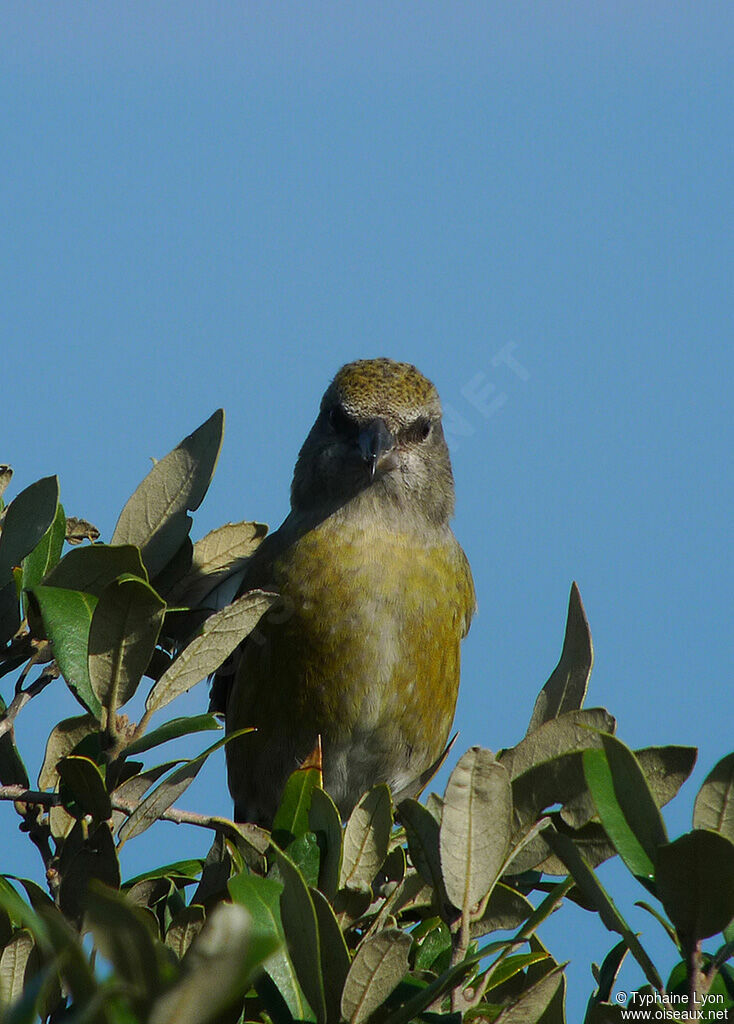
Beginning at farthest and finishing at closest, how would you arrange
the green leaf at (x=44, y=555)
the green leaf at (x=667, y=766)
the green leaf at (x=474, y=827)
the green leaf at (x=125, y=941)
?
the green leaf at (x=44, y=555) < the green leaf at (x=667, y=766) < the green leaf at (x=474, y=827) < the green leaf at (x=125, y=941)

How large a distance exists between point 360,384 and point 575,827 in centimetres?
282

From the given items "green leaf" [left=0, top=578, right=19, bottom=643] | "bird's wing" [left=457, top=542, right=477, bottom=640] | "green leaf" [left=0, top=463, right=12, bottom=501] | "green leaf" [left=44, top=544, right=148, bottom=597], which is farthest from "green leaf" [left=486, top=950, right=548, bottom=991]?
"bird's wing" [left=457, top=542, right=477, bottom=640]

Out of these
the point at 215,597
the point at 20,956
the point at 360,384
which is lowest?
the point at 20,956

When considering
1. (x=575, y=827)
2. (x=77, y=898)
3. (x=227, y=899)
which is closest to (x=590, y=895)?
(x=575, y=827)

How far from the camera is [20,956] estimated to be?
2.13 meters

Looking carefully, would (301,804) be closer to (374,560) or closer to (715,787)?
(715,787)

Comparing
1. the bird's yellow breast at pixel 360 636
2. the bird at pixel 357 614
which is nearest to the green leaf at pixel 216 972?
the bird at pixel 357 614

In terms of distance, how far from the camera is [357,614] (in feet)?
14.3

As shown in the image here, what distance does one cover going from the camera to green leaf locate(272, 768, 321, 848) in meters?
2.40

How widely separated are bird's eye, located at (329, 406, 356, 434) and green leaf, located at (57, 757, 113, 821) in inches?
99.3

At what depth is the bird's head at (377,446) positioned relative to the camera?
4.66 m

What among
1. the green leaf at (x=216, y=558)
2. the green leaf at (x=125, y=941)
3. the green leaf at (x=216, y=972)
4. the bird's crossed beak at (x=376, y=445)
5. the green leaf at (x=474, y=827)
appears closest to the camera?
the green leaf at (x=216, y=972)

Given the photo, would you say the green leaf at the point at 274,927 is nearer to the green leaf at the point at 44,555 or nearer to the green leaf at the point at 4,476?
the green leaf at the point at 44,555

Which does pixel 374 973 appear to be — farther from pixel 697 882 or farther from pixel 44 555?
pixel 44 555
